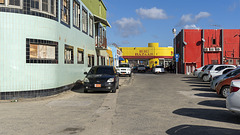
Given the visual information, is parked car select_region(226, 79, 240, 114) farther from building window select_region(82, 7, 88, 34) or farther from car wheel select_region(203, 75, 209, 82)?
car wheel select_region(203, 75, 209, 82)

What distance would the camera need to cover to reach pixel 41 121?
21.8 ft

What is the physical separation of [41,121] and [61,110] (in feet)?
5.32

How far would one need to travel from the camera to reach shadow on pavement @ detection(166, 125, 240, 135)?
540cm

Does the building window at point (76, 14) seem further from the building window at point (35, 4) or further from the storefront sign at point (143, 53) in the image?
the storefront sign at point (143, 53)

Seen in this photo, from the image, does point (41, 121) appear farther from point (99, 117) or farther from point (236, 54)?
point (236, 54)

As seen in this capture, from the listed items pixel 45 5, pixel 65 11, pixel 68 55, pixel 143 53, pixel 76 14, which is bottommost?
pixel 68 55

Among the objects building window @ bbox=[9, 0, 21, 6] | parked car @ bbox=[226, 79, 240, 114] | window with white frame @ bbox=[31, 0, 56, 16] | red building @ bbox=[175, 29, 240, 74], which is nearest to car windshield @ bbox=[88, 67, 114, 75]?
window with white frame @ bbox=[31, 0, 56, 16]

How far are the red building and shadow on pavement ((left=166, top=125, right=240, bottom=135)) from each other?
31.2 meters

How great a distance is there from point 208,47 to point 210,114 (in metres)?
31.2

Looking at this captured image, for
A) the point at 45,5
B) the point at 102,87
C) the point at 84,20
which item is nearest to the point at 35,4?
the point at 45,5

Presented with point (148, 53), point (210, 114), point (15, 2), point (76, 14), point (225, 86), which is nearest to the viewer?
point (210, 114)

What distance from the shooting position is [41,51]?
11.3 m

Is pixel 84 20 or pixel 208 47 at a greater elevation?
pixel 84 20

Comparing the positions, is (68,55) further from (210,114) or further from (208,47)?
(208,47)
